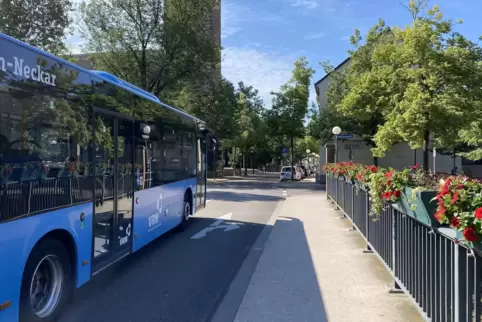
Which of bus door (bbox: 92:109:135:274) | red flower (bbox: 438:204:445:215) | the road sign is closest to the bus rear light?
bus door (bbox: 92:109:135:274)

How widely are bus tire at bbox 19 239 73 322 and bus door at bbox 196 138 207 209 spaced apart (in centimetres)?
745

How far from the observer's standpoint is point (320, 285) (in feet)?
19.9

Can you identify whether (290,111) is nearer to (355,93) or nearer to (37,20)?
(355,93)

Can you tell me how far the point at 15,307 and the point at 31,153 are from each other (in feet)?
4.69

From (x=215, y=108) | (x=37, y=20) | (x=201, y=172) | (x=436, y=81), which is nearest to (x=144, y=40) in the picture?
(x=37, y=20)

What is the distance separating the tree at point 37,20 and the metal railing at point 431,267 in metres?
16.6

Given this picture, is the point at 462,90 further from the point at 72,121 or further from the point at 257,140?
the point at 257,140

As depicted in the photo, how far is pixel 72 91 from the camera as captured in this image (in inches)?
195

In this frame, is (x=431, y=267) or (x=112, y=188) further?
(x=112, y=188)

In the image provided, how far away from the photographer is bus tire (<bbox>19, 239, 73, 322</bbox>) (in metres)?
4.11

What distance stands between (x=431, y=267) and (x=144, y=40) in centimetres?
2558

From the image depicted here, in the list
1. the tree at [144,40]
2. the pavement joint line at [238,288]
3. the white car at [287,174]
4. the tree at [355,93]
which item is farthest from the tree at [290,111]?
the pavement joint line at [238,288]

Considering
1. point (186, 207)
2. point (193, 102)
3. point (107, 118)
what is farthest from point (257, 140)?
point (107, 118)

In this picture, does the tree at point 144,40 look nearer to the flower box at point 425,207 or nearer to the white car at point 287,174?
the white car at point 287,174
